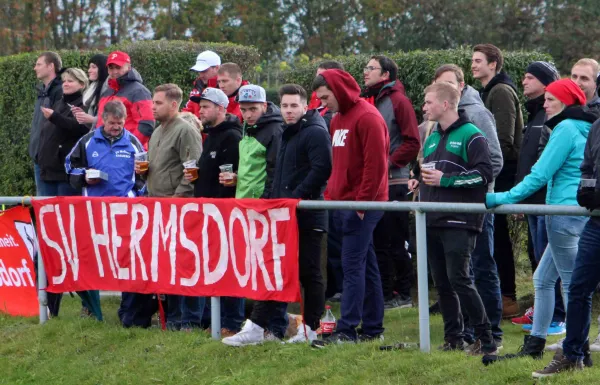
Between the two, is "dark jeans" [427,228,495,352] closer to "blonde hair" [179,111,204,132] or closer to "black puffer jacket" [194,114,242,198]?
Answer: "black puffer jacket" [194,114,242,198]

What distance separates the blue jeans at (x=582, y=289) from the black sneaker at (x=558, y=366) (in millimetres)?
32

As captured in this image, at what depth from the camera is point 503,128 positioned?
9469mm

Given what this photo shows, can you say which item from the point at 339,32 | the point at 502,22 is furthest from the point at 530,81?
the point at 339,32

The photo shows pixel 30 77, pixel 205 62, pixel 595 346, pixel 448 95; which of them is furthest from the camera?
pixel 30 77

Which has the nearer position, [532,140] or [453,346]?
[453,346]

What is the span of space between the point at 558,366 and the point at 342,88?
2733mm

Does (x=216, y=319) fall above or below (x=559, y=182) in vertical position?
below

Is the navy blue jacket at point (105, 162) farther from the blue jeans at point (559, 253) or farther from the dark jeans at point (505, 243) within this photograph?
the blue jeans at point (559, 253)

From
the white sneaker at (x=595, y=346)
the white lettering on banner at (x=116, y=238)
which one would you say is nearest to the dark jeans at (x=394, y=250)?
the white lettering on banner at (x=116, y=238)

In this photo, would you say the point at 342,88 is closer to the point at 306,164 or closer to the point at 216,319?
the point at 306,164

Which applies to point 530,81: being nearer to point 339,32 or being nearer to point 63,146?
point 63,146

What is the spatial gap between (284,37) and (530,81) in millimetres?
37165

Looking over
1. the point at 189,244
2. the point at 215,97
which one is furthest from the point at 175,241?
the point at 215,97

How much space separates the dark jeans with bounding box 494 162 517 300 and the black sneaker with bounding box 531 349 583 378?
3.19 m
